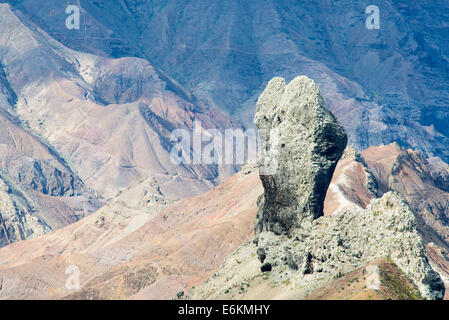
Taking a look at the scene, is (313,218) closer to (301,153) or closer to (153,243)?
(301,153)

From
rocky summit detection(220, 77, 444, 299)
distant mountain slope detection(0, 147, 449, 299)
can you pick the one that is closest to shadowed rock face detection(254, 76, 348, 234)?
rocky summit detection(220, 77, 444, 299)

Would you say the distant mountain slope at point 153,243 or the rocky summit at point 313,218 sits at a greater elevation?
the rocky summit at point 313,218

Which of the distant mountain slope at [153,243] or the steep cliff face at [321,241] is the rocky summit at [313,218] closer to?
the steep cliff face at [321,241]

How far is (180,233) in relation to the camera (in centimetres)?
13438

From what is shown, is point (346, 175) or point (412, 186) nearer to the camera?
point (346, 175)

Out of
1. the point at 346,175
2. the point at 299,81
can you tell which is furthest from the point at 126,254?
the point at 299,81

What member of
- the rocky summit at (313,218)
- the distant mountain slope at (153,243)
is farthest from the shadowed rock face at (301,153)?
the distant mountain slope at (153,243)

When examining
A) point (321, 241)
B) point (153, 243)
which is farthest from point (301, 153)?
point (153, 243)

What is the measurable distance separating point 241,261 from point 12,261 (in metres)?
99.7

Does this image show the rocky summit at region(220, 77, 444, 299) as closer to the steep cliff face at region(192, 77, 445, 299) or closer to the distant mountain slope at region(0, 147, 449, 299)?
the steep cliff face at region(192, 77, 445, 299)

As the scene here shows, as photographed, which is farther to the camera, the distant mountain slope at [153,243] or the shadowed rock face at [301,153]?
the distant mountain slope at [153,243]

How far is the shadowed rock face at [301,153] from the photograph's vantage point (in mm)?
55656
